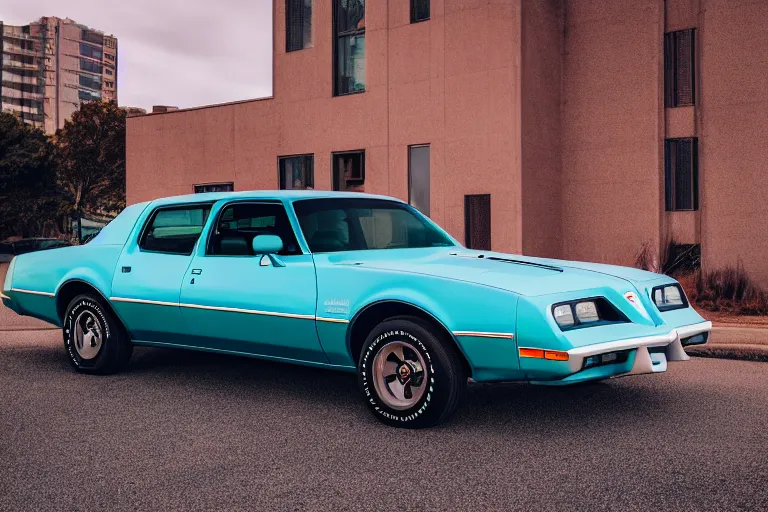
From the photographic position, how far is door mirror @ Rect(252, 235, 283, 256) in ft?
20.2

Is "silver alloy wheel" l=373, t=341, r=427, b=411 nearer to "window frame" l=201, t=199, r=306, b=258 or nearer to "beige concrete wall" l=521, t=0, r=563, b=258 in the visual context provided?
"window frame" l=201, t=199, r=306, b=258

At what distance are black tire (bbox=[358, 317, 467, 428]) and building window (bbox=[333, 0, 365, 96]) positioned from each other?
14680mm

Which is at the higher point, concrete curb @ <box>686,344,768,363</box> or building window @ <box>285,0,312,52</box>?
building window @ <box>285,0,312,52</box>

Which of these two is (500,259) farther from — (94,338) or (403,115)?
(403,115)

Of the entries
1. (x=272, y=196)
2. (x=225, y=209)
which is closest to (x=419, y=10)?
(x=225, y=209)

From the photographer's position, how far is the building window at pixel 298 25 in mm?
20719

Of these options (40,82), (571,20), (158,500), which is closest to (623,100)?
(571,20)

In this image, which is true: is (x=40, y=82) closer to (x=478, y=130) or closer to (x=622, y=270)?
(x=478, y=130)

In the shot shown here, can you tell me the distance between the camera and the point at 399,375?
5660mm

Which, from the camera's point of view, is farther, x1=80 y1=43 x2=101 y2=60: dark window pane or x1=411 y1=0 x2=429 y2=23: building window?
x1=80 y1=43 x2=101 y2=60: dark window pane

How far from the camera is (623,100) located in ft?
57.5

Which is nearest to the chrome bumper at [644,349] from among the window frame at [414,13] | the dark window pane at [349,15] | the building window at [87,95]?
the window frame at [414,13]

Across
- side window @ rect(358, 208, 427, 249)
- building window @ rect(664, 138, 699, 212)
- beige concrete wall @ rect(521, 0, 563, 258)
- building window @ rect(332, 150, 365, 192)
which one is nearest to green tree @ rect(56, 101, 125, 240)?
building window @ rect(332, 150, 365, 192)

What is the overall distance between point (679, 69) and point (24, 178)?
159 ft
